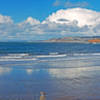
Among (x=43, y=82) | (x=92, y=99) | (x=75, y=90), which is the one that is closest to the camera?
(x=92, y=99)

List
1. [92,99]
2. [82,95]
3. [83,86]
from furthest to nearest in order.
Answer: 1. [83,86]
2. [82,95]
3. [92,99]

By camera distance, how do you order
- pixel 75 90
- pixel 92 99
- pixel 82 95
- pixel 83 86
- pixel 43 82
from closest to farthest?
pixel 92 99
pixel 82 95
pixel 75 90
pixel 83 86
pixel 43 82

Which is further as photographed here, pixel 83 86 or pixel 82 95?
pixel 83 86

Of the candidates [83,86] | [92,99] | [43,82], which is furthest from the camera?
[43,82]

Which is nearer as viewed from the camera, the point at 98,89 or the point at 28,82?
the point at 98,89

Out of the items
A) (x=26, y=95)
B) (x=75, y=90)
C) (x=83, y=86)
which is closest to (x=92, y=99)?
(x=75, y=90)

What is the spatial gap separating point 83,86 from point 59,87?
1.82m

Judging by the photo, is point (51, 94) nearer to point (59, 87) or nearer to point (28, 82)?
point (59, 87)

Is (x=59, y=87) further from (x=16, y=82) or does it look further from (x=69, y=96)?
(x=16, y=82)

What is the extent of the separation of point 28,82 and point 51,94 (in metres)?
3.81

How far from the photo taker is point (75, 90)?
47.8 ft

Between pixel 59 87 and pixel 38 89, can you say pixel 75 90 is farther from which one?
pixel 38 89

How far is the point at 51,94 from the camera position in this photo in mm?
13516

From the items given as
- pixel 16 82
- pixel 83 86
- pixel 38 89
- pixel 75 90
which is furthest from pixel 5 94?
pixel 83 86
